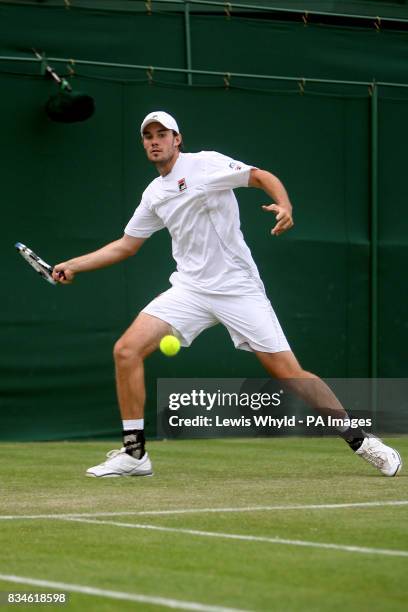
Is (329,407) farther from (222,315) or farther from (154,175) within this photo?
(154,175)

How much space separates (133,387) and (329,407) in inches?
46.3

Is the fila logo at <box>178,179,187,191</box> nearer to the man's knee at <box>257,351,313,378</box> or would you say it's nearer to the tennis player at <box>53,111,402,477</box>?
the tennis player at <box>53,111,402,477</box>

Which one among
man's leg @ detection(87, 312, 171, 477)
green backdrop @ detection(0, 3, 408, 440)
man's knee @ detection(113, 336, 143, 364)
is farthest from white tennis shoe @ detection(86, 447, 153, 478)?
green backdrop @ detection(0, 3, 408, 440)

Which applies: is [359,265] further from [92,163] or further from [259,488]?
[259,488]

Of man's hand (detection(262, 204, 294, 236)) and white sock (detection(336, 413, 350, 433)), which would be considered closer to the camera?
man's hand (detection(262, 204, 294, 236))

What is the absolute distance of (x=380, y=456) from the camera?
26.5 ft

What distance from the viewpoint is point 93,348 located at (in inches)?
447

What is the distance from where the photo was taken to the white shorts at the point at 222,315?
8.18 meters

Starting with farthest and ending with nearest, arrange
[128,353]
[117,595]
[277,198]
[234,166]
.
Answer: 1. [234,166]
2. [128,353]
3. [277,198]
4. [117,595]

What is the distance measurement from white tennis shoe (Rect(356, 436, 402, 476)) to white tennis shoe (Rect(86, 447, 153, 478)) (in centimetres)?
130

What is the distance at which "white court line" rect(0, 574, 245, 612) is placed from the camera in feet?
13.7

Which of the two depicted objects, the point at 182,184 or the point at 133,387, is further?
the point at 182,184

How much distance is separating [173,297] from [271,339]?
2.10 feet

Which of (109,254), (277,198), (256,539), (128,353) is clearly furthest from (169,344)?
(256,539)
